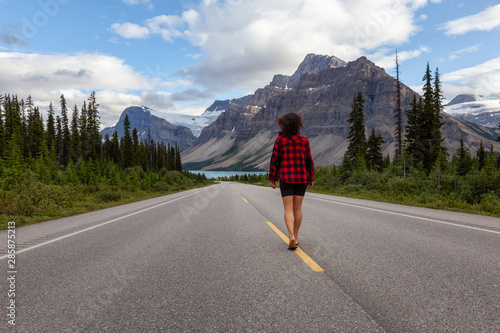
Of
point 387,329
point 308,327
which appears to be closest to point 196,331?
point 308,327

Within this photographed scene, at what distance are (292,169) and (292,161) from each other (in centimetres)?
14

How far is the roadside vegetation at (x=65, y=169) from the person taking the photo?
12680mm

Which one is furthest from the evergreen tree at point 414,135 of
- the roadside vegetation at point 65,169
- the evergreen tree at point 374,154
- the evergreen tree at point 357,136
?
the roadside vegetation at point 65,169

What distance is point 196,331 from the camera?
7.82ft

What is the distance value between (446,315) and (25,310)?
384 cm

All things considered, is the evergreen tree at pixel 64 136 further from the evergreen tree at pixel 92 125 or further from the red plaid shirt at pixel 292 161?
the red plaid shirt at pixel 292 161

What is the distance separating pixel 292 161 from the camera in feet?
16.3

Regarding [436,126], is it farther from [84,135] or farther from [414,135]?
[84,135]

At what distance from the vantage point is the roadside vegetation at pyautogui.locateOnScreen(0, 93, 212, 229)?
12.7 meters

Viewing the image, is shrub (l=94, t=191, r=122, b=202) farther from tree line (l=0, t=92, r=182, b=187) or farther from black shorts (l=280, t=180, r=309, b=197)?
tree line (l=0, t=92, r=182, b=187)

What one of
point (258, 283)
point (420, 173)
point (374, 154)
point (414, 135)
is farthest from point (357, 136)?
point (258, 283)

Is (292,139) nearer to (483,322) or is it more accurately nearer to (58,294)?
(483,322)

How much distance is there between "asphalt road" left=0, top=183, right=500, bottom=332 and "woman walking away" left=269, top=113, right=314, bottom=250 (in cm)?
56

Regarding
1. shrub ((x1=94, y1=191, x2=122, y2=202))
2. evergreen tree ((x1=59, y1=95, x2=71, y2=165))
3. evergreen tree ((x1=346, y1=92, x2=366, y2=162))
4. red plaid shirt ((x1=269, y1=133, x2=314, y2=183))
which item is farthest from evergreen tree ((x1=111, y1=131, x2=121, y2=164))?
red plaid shirt ((x1=269, y1=133, x2=314, y2=183))
